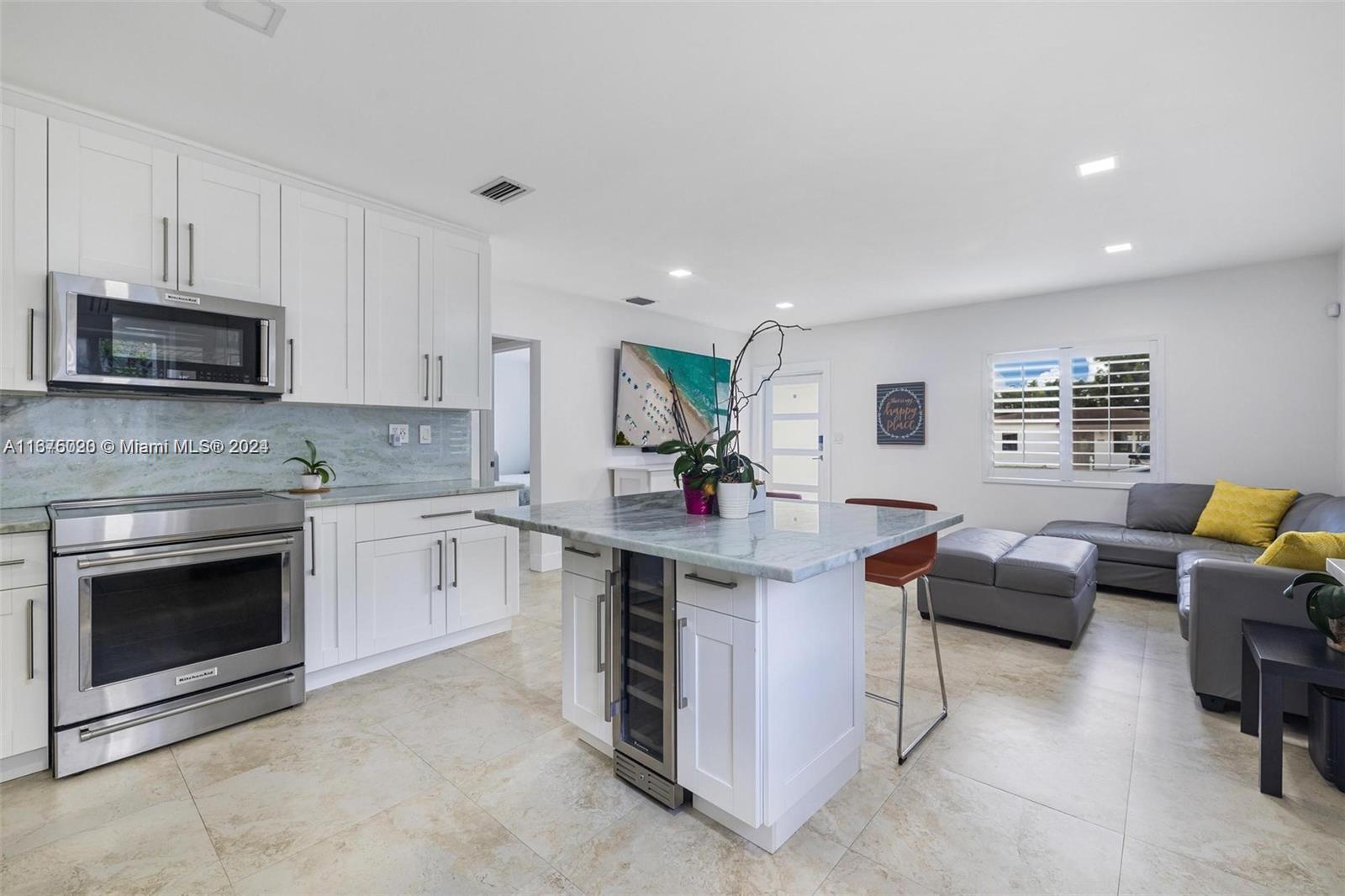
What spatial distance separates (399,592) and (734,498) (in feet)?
6.30

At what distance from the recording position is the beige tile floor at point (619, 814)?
1553 millimetres

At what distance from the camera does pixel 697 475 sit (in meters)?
2.08

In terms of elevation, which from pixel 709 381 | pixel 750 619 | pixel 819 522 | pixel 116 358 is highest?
pixel 709 381

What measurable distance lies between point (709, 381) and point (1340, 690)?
212 inches

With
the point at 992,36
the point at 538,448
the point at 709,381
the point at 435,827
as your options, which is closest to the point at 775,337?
the point at 709,381

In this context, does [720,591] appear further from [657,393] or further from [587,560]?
[657,393]

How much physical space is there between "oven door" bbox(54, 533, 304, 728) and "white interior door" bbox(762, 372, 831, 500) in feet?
17.3

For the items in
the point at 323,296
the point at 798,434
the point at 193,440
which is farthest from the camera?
the point at 798,434

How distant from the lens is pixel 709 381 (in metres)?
6.79

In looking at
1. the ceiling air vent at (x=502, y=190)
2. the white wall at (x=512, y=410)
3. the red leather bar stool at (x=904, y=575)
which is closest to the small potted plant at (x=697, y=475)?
the red leather bar stool at (x=904, y=575)

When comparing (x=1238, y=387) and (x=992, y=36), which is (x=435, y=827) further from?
(x=1238, y=387)

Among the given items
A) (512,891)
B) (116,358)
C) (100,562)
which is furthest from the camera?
(116,358)

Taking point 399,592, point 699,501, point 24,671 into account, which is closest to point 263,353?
point 399,592

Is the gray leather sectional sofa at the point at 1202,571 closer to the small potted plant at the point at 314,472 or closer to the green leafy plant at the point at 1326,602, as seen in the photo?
the green leafy plant at the point at 1326,602
